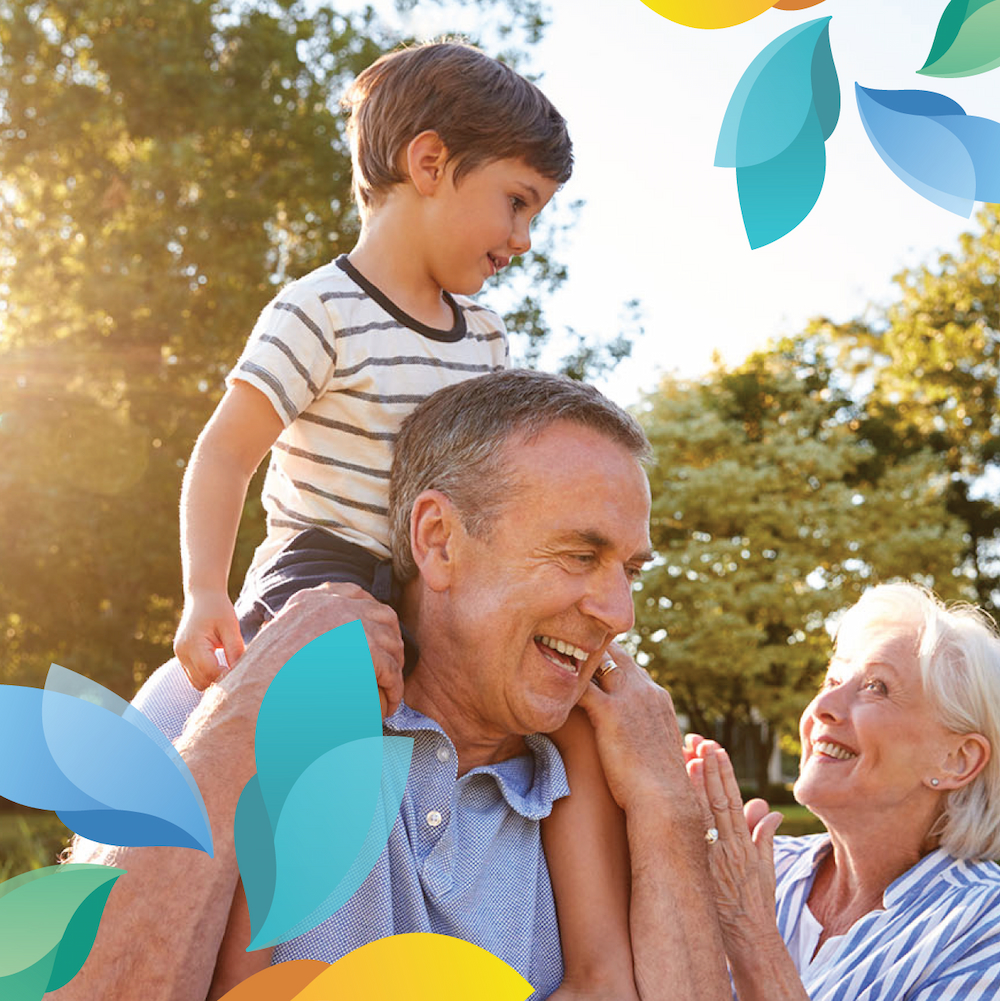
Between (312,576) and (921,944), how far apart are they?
183 centimetres

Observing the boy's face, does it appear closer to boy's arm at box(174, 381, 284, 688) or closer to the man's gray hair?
the man's gray hair

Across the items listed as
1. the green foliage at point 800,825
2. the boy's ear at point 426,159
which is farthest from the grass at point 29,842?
the green foliage at point 800,825

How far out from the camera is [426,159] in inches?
106

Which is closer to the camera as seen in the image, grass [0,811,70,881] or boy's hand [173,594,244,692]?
boy's hand [173,594,244,692]

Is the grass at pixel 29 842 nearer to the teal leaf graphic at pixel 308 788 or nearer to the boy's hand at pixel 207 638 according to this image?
the boy's hand at pixel 207 638

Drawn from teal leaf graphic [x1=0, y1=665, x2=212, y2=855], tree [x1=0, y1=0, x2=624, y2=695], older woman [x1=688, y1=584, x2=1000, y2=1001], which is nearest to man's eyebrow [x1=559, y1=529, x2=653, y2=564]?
older woman [x1=688, y1=584, x2=1000, y2=1001]

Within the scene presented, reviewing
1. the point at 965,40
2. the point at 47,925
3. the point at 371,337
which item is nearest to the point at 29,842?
the point at 371,337

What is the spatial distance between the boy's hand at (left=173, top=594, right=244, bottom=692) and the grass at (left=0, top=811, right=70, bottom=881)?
5905 mm

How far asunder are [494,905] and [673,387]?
1046 inches

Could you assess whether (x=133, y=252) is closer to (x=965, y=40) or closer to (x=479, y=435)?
(x=479, y=435)

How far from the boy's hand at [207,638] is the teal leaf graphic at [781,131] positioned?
3.81 ft

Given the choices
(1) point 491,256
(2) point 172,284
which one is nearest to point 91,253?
(2) point 172,284

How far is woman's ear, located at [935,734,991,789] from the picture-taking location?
133 inches

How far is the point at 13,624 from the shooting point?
54.0 ft
